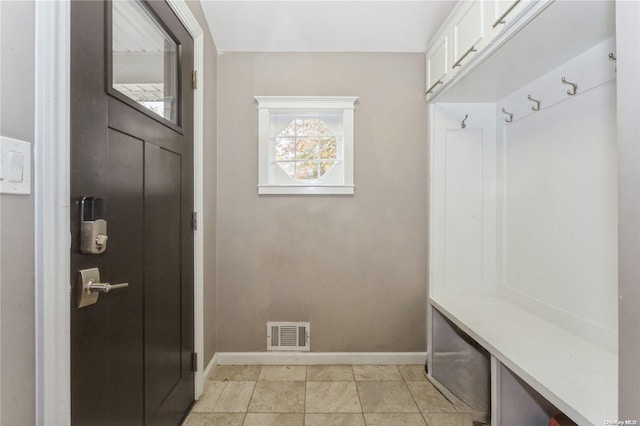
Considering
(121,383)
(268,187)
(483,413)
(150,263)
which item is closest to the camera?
(121,383)

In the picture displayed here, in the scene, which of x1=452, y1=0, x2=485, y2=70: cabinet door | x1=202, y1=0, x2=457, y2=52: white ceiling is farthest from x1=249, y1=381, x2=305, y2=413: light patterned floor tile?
x1=202, y1=0, x2=457, y2=52: white ceiling

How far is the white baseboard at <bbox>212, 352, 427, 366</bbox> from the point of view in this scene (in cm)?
216

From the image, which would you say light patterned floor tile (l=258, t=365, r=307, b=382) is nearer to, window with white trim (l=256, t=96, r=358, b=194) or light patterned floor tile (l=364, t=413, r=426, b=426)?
light patterned floor tile (l=364, t=413, r=426, b=426)

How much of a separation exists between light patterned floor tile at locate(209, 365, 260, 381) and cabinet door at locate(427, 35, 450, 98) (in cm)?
238

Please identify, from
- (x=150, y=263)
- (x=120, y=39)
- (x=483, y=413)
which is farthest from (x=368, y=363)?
(x=120, y=39)

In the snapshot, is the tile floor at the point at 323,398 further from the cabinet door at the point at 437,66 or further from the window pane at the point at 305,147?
the cabinet door at the point at 437,66

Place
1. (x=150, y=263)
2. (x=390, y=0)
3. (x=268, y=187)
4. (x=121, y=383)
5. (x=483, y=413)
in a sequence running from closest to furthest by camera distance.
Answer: (x=121, y=383) < (x=150, y=263) < (x=483, y=413) < (x=390, y=0) < (x=268, y=187)

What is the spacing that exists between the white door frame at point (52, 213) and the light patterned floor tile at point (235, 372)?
1.28 m

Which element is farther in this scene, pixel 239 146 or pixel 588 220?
pixel 239 146

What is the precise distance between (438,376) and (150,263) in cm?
193

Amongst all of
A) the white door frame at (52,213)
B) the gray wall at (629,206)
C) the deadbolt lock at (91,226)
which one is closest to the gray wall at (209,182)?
the deadbolt lock at (91,226)

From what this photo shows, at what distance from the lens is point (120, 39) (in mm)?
1111

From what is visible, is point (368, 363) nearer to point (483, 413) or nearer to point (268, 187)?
point (483, 413)

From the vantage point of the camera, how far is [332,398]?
1.79 metres
